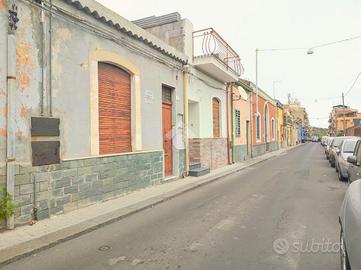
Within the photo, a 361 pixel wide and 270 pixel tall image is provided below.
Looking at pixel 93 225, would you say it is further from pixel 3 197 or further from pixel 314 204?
pixel 314 204

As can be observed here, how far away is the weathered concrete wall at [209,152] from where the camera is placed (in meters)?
13.0

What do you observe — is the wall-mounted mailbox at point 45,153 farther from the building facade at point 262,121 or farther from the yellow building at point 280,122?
the yellow building at point 280,122

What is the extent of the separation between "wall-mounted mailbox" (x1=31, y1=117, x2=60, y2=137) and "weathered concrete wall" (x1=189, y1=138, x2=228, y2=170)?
298 inches

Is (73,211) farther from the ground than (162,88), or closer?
closer

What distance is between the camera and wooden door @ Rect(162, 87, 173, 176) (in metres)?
10.9

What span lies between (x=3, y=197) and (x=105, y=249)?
2.18 metres

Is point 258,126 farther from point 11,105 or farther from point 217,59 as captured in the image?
point 11,105

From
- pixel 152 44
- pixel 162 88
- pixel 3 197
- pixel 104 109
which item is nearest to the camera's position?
pixel 3 197

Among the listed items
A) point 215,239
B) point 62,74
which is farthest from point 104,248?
point 62,74

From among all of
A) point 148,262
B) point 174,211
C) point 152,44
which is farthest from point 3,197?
point 152,44

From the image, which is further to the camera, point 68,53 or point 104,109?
point 104,109

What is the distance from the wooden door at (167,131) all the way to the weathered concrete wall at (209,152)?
1964 millimetres

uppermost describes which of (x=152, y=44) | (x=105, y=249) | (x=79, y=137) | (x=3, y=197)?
(x=152, y=44)

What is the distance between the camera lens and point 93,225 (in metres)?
5.49
